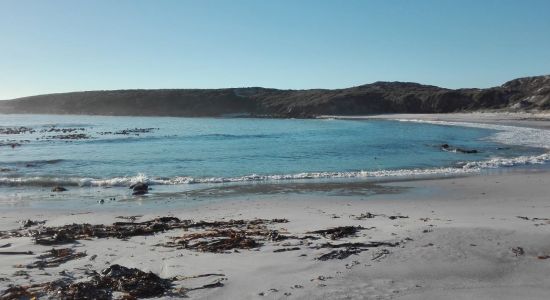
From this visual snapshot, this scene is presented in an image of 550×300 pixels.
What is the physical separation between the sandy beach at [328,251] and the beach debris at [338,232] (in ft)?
0.10

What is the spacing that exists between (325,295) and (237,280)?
108 cm

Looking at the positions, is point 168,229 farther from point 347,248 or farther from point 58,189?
point 58,189

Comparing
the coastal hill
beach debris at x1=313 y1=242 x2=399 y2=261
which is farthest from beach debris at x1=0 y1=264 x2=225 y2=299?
the coastal hill

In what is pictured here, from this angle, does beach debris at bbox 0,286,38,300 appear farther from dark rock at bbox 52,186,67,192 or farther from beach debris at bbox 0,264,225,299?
dark rock at bbox 52,186,67,192

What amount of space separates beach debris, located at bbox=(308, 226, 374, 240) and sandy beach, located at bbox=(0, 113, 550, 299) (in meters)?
0.03

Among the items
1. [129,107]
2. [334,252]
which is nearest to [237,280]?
[334,252]

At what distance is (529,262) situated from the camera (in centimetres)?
617

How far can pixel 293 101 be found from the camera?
389 ft

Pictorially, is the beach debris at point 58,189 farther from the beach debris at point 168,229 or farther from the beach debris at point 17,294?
the beach debris at point 17,294

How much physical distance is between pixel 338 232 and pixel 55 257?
422 cm

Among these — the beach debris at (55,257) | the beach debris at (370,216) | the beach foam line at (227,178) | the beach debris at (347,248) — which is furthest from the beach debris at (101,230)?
the beach foam line at (227,178)

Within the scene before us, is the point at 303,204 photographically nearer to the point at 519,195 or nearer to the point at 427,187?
the point at 427,187

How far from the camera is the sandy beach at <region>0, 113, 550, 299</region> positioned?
537 centimetres

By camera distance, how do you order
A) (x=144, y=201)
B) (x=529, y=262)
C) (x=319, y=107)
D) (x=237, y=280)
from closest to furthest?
1. (x=237, y=280)
2. (x=529, y=262)
3. (x=144, y=201)
4. (x=319, y=107)
